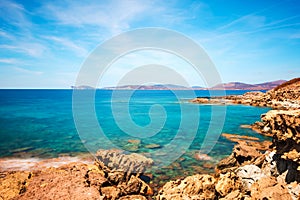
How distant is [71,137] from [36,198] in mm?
20520

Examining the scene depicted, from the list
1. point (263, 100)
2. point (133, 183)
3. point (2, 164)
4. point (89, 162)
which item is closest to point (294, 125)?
point (133, 183)

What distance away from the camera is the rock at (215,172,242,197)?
9.35 metres

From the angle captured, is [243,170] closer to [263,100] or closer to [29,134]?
[29,134]

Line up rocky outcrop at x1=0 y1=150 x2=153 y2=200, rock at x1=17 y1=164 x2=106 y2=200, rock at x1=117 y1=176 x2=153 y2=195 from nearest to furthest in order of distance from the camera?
rock at x1=17 y1=164 x2=106 y2=200, rocky outcrop at x1=0 y1=150 x2=153 y2=200, rock at x1=117 y1=176 x2=153 y2=195

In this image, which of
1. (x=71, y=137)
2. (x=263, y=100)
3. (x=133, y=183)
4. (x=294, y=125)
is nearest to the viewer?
(x=294, y=125)

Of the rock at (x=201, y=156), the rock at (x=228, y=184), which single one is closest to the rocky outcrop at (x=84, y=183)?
the rock at (x=228, y=184)

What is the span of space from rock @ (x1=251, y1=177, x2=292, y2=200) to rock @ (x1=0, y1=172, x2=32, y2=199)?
1072 cm

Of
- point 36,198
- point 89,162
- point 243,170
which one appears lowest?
point 89,162

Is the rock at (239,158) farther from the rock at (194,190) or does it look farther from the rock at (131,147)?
the rock at (131,147)

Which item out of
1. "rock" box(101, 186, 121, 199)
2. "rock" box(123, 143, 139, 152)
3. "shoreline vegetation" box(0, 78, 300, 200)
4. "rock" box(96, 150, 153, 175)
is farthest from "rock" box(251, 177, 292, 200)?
"rock" box(123, 143, 139, 152)

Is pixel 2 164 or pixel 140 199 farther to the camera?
pixel 2 164

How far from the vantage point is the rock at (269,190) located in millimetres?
7307

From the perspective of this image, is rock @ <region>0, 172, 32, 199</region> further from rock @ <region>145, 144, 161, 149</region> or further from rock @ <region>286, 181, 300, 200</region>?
rock @ <region>145, 144, 161, 149</region>

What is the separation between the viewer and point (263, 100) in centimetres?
6375
